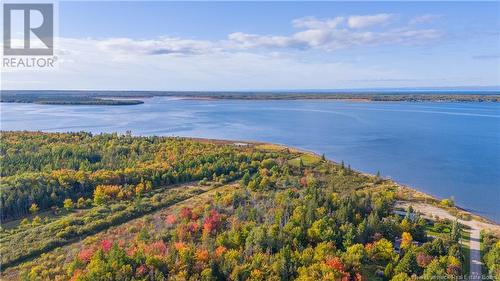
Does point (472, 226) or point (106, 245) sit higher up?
point (472, 226)

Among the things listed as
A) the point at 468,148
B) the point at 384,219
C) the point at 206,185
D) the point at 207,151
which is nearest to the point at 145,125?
the point at 207,151

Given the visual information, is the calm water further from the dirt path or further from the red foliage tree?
the red foliage tree

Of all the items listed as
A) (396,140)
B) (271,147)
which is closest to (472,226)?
(271,147)

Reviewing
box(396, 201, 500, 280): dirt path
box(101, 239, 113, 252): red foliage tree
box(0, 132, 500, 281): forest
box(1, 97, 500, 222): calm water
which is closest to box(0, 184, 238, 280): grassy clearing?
box(0, 132, 500, 281): forest

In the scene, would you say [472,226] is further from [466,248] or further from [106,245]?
[106,245]

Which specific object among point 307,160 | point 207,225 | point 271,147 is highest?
point 271,147

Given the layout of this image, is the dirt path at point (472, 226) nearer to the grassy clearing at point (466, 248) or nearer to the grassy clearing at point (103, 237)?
the grassy clearing at point (466, 248)
